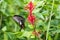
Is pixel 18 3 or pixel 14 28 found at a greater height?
pixel 18 3

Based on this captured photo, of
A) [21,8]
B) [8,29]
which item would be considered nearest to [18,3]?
[21,8]

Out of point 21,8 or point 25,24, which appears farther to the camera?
point 21,8

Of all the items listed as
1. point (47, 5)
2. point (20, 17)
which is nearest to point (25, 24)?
point (20, 17)

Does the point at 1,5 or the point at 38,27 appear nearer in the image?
the point at 38,27

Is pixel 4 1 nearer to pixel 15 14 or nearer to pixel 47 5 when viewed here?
pixel 15 14

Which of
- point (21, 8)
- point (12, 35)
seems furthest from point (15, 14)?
point (12, 35)

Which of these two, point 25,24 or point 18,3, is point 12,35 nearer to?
point 25,24

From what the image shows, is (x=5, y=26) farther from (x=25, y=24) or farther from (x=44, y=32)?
(x=44, y=32)

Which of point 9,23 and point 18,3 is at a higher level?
point 18,3
